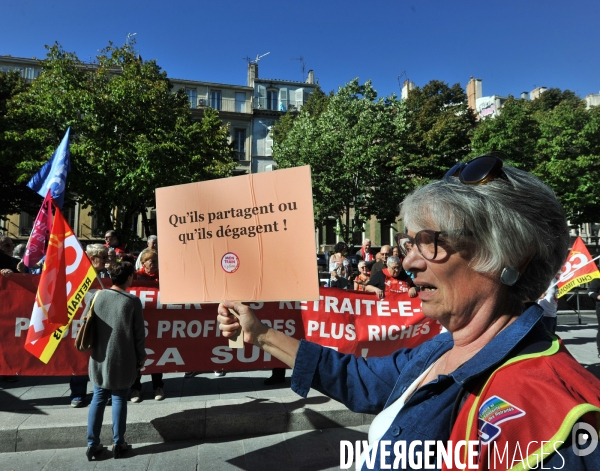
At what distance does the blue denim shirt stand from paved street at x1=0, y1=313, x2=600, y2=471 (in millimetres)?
2659

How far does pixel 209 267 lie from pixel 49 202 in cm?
381

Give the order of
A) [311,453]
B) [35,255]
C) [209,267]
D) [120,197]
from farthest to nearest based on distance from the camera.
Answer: [120,197]
[35,255]
[311,453]
[209,267]

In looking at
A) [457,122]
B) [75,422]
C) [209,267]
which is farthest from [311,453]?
[457,122]

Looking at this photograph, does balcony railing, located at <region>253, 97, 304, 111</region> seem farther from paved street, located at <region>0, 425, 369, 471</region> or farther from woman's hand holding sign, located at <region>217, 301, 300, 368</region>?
woman's hand holding sign, located at <region>217, 301, 300, 368</region>

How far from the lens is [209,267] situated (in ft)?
7.43

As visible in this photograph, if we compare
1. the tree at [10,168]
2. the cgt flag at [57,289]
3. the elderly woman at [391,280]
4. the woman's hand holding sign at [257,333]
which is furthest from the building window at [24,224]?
the woman's hand holding sign at [257,333]

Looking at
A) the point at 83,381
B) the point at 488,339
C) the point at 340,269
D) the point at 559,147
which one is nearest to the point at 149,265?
the point at 83,381

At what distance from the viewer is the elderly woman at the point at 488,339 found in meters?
0.95

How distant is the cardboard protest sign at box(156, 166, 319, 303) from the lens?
219 cm

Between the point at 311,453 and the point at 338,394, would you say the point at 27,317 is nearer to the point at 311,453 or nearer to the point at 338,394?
the point at 311,453

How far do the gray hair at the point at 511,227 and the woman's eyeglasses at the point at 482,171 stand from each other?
0.01 metres

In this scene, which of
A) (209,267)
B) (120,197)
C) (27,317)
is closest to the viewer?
(209,267)

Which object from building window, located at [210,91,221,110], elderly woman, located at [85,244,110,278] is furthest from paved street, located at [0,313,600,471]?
building window, located at [210,91,221,110]

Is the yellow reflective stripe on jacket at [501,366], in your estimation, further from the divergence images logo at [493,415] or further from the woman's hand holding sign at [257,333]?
the woman's hand holding sign at [257,333]
